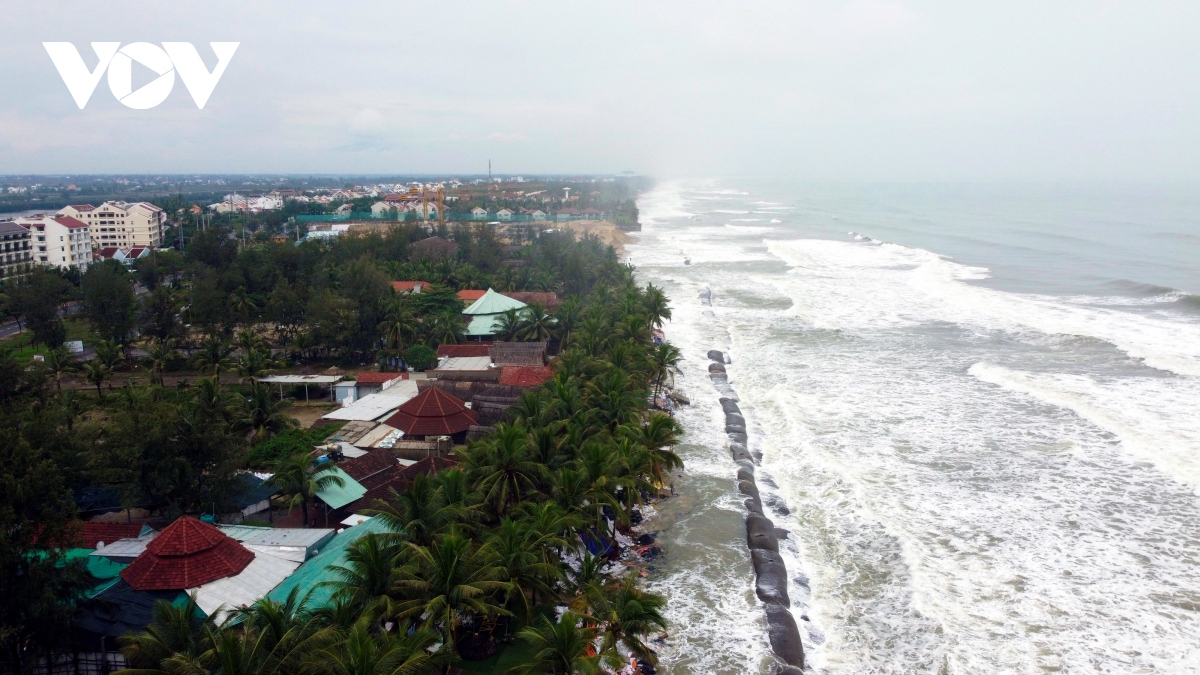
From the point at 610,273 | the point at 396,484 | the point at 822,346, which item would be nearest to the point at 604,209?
the point at 610,273

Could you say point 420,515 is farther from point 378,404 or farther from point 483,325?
point 483,325

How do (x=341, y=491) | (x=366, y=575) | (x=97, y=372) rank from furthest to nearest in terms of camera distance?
(x=97, y=372), (x=341, y=491), (x=366, y=575)

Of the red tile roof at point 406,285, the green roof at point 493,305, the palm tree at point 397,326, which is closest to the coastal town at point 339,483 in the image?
the palm tree at point 397,326

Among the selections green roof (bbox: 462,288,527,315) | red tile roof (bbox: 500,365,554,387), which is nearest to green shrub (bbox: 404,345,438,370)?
red tile roof (bbox: 500,365,554,387)

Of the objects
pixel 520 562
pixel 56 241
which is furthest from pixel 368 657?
pixel 56 241

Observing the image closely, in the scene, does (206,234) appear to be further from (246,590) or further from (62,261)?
(246,590)

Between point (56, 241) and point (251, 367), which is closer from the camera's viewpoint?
point (251, 367)
